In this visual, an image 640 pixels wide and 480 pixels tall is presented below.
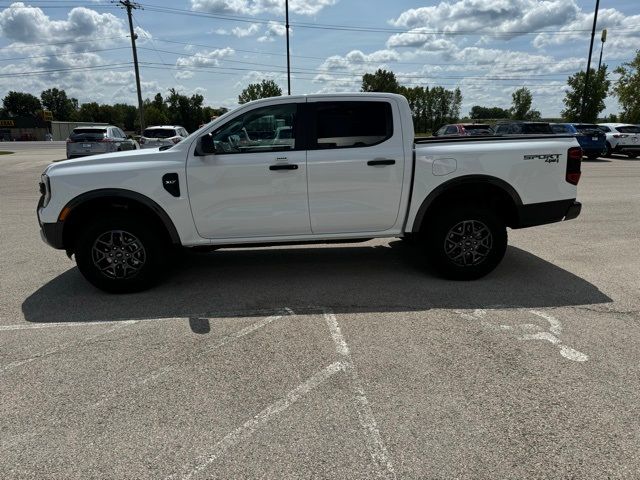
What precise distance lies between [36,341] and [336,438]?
2.79m

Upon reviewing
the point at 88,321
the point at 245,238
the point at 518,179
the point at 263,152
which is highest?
the point at 263,152

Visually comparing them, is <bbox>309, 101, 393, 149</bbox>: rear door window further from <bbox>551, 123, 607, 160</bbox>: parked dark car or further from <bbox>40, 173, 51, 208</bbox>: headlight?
<bbox>551, 123, 607, 160</bbox>: parked dark car

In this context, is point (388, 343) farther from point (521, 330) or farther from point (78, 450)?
point (78, 450)

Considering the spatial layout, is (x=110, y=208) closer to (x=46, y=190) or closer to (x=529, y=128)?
(x=46, y=190)

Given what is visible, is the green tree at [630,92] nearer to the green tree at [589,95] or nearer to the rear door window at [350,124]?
the green tree at [589,95]

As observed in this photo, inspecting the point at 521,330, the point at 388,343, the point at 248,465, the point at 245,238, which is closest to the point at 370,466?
the point at 248,465

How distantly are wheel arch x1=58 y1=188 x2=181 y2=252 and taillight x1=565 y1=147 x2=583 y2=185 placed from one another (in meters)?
4.25

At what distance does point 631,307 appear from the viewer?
15.0 ft

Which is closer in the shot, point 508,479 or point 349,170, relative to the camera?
point 508,479

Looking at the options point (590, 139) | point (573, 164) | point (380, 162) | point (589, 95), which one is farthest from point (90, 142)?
point (589, 95)

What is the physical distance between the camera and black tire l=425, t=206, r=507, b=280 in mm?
5160

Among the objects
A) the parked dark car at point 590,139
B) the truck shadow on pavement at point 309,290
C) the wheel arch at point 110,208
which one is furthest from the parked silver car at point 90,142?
the parked dark car at point 590,139

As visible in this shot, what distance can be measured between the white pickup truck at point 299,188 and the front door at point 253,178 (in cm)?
1

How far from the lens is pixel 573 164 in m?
5.24
